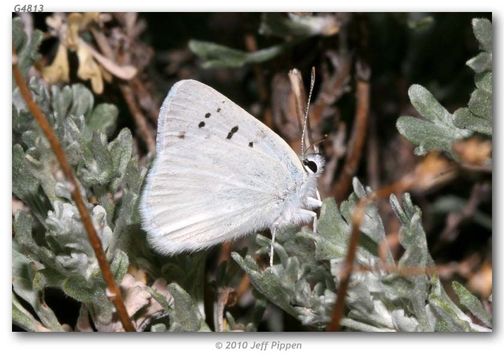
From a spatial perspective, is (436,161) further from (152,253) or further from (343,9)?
(152,253)

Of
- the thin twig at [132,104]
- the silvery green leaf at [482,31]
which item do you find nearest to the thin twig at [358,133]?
the thin twig at [132,104]

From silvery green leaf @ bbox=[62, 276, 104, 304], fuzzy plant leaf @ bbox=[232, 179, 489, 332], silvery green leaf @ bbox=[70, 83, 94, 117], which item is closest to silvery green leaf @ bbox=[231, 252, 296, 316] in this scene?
fuzzy plant leaf @ bbox=[232, 179, 489, 332]

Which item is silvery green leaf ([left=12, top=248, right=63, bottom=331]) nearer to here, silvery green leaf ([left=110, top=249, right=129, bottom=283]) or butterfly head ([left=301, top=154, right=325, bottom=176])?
silvery green leaf ([left=110, top=249, right=129, bottom=283])

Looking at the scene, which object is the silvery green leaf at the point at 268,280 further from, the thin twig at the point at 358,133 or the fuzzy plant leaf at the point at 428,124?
the thin twig at the point at 358,133

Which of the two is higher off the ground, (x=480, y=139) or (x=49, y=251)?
(x=480, y=139)

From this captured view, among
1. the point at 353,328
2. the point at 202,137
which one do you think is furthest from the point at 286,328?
the point at 202,137

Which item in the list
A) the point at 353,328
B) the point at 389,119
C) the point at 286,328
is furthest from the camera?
the point at 389,119
